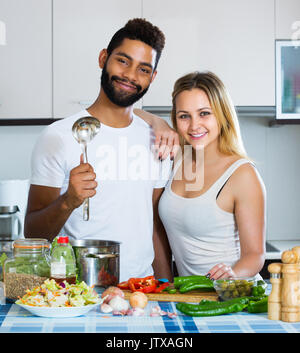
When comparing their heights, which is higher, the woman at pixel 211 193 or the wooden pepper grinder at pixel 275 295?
the woman at pixel 211 193

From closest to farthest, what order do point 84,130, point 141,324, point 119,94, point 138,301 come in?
Answer: point 141,324, point 138,301, point 84,130, point 119,94

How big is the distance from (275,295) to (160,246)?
0.86 m

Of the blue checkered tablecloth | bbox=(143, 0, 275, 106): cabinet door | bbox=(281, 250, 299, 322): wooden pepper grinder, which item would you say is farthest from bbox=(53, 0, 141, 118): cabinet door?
bbox=(281, 250, 299, 322): wooden pepper grinder

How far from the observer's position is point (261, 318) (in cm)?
118

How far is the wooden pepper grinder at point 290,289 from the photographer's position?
1.14 metres

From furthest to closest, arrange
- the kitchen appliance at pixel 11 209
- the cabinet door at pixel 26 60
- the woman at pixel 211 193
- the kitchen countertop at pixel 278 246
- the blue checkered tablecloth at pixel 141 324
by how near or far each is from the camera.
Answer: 1. the cabinet door at pixel 26 60
2. the kitchen appliance at pixel 11 209
3. the kitchen countertop at pixel 278 246
4. the woman at pixel 211 193
5. the blue checkered tablecloth at pixel 141 324

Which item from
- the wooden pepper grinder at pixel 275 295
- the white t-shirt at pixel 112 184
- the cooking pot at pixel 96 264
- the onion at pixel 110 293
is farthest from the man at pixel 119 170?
the wooden pepper grinder at pixel 275 295

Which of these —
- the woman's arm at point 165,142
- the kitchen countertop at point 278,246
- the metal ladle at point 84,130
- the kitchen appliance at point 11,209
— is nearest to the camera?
the metal ladle at point 84,130

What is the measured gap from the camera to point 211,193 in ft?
5.79

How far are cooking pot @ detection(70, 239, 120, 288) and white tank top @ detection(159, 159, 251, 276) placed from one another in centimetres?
45

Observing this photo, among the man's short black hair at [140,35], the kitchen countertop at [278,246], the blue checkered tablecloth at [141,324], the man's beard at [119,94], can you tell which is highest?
the man's short black hair at [140,35]

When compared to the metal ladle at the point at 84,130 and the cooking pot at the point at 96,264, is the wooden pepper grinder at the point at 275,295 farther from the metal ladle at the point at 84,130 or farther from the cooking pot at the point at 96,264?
the metal ladle at the point at 84,130

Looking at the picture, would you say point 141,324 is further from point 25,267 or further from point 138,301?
point 25,267

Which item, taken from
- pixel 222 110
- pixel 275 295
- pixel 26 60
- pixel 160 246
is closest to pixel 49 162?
pixel 160 246
